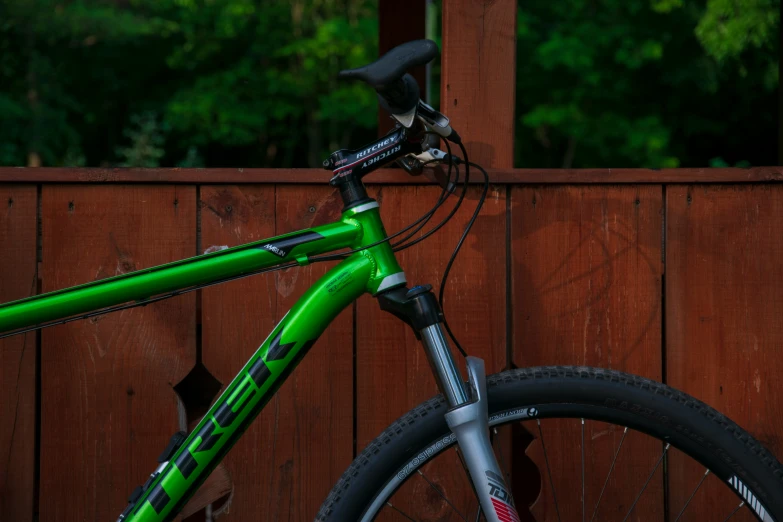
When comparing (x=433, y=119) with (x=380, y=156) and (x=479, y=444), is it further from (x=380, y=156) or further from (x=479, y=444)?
→ (x=479, y=444)

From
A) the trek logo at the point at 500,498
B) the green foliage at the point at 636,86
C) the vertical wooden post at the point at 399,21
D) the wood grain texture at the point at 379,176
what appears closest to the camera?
the trek logo at the point at 500,498

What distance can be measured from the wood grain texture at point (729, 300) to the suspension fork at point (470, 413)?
0.81m

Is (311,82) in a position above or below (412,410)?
above

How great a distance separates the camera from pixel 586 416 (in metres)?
1.27

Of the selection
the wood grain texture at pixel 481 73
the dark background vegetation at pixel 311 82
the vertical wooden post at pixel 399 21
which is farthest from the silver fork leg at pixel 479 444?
the dark background vegetation at pixel 311 82

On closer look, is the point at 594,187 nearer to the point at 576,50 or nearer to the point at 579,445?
the point at 579,445

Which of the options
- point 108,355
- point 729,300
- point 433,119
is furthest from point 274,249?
point 729,300

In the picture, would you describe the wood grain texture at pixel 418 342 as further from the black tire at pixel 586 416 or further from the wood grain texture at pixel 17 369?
the wood grain texture at pixel 17 369

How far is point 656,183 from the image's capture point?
1.88 meters

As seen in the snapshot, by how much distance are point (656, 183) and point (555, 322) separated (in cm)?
40

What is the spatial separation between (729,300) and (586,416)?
0.79m

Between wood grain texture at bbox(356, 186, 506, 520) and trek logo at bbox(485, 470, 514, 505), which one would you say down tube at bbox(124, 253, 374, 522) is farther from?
wood grain texture at bbox(356, 186, 506, 520)

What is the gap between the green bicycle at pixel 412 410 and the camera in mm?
1243

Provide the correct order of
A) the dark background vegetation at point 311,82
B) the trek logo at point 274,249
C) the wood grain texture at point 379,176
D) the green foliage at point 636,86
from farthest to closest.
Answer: the dark background vegetation at point 311,82, the green foliage at point 636,86, the wood grain texture at point 379,176, the trek logo at point 274,249
